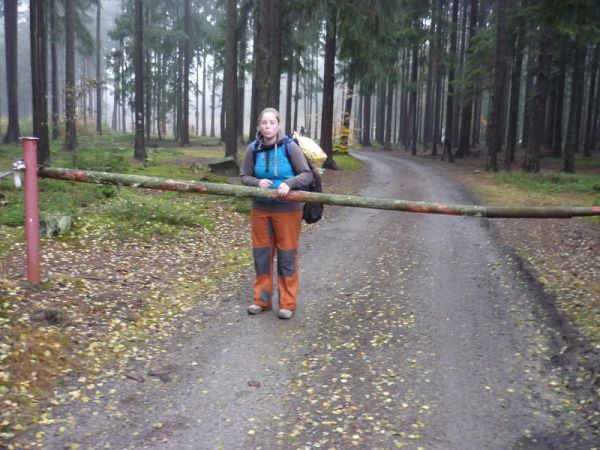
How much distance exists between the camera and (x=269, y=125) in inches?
209

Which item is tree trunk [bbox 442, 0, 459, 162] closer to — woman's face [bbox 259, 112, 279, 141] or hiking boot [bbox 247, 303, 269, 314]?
woman's face [bbox 259, 112, 279, 141]

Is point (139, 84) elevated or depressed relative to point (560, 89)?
depressed

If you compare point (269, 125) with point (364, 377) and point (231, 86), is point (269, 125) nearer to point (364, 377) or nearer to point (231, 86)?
point (364, 377)

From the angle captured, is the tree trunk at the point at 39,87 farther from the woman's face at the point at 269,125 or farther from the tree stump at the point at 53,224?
the woman's face at the point at 269,125

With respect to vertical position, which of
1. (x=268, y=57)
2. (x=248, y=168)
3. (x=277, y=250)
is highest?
(x=268, y=57)

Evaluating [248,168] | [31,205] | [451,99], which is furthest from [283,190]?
[451,99]

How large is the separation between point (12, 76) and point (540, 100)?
23747mm

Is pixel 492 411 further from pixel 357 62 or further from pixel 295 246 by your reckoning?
pixel 357 62

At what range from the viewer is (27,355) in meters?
4.25

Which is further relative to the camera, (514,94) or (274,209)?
(514,94)

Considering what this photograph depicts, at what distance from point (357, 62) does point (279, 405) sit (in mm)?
17675

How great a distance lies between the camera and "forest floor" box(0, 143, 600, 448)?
4168 mm

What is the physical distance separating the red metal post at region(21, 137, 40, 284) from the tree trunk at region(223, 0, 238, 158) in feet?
49.7

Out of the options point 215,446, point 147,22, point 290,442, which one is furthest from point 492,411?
point 147,22
